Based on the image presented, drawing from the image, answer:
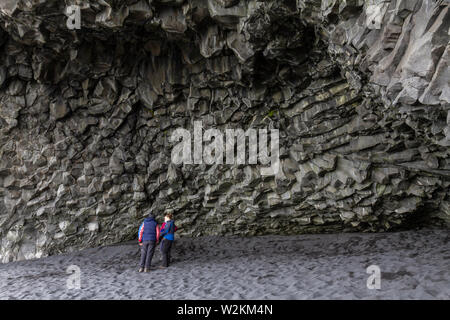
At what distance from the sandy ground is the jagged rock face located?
0.90m

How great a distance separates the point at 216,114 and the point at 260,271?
573 cm

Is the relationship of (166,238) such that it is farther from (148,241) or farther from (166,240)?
(148,241)

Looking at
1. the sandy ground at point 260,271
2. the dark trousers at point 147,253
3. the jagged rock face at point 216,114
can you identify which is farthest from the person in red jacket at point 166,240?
the jagged rock face at point 216,114

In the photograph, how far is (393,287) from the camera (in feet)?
18.3

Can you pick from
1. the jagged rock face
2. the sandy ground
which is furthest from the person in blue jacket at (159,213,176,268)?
the jagged rock face

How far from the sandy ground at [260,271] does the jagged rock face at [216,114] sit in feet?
2.97

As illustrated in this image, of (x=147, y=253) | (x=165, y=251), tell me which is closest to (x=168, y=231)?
(x=165, y=251)

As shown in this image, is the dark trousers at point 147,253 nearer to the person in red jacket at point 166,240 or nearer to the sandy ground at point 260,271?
the sandy ground at point 260,271

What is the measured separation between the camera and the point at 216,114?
1141 cm

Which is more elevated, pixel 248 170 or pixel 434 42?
pixel 434 42

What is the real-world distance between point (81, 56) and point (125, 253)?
6.64 metres

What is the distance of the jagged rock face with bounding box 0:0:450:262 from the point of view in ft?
20.2

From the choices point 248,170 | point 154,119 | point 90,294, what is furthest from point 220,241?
point 90,294
